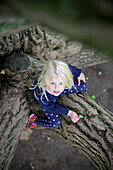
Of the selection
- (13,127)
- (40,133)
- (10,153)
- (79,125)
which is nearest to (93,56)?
(79,125)

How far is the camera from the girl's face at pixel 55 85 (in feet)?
5.52

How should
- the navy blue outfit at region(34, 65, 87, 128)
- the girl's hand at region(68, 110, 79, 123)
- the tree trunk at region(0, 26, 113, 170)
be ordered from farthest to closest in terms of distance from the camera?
the navy blue outfit at region(34, 65, 87, 128) → the girl's hand at region(68, 110, 79, 123) → the tree trunk at region(0, 26, 113, 170)

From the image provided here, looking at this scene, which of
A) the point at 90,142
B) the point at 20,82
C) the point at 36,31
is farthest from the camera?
the point at 36,31

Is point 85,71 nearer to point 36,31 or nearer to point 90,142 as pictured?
point 36,31

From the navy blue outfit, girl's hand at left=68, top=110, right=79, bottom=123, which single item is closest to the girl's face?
the navy blue outfit

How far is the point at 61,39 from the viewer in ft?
8.86

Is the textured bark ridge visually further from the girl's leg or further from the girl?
the girl's leg

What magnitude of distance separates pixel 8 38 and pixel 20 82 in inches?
21.6

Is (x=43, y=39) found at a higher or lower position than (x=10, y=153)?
higher

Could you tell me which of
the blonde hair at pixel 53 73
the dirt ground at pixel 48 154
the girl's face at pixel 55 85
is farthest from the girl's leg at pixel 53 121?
the dirt ground at pixel 48 154

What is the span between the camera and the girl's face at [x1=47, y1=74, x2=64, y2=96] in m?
1.68

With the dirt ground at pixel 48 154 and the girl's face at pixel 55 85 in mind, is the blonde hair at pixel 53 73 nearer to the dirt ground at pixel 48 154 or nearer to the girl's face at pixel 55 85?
the girl's face at pixel 55 85

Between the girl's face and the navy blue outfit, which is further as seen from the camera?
the navy blue outfit

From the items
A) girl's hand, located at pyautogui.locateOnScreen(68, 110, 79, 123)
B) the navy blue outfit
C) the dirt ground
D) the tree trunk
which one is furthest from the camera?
the dirt ground
